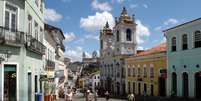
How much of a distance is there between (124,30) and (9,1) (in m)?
56.0

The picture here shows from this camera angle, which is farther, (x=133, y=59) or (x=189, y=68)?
(x=133, y=59)

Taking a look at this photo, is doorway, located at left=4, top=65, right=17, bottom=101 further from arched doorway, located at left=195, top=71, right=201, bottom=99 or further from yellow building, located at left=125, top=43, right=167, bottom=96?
yellow building, located at left=125, top=43, right=167, bottom=96

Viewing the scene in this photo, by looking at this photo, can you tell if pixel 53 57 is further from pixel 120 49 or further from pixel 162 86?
pixel 120 49

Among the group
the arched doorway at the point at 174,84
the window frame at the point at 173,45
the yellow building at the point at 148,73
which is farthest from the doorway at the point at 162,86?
the window frame at the point at 173,45

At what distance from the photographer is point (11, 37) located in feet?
53.6

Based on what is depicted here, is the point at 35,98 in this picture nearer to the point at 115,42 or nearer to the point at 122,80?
the point at 122,80

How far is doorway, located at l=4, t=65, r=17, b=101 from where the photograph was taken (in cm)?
1638

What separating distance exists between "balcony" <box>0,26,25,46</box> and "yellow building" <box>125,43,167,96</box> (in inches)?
1047

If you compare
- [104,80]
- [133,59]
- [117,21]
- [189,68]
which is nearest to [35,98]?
[189,68]

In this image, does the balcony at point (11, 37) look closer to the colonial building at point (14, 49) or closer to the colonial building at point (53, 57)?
the colonial building at point (14, 49)

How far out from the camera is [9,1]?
16.3m

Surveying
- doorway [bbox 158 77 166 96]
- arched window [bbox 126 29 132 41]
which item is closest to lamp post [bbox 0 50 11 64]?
doorway [bbox 158 77 166 96]

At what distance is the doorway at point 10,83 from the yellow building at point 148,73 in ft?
86.7

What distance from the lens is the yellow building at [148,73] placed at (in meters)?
44.8
